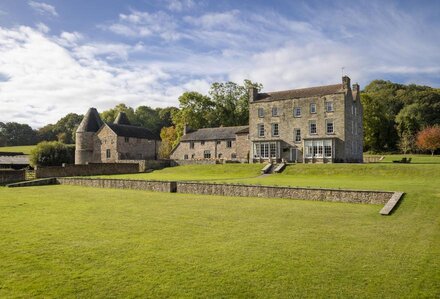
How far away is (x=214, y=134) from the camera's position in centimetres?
5716

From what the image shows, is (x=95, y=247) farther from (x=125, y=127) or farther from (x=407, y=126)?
(x=407, y=126)

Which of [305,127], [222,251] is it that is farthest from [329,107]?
[222,251]

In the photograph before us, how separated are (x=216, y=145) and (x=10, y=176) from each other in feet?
97.0

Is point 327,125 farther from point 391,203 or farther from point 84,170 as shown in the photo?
point 391,203

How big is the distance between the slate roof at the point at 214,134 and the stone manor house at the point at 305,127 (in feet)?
5.53

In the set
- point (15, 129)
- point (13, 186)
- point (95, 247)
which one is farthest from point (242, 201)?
point (15, 129)

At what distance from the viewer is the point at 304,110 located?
46312mm

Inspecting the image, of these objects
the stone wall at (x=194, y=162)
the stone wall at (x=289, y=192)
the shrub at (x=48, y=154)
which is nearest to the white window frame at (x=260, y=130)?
the stone wall at (x=194, y=162)

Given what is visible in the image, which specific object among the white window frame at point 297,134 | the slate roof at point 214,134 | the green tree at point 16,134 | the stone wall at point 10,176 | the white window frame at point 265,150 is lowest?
the stone wall at point 10,176

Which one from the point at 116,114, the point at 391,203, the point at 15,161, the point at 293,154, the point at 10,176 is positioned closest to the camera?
the point at 391,203

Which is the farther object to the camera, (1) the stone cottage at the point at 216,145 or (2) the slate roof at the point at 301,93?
(1) the stone cottage at the point at 216,145

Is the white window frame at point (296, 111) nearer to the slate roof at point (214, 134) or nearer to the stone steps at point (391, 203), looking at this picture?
the slate roof at point (214, 134)

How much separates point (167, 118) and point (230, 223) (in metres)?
97.1

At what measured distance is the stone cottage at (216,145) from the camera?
53.0 metres
